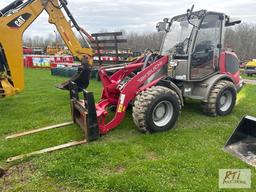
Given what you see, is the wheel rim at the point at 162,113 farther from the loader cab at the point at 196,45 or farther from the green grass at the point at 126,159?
the loader cab at the point at 196,45

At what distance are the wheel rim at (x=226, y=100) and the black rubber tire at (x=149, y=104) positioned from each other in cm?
186

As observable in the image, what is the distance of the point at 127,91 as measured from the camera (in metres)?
5.52

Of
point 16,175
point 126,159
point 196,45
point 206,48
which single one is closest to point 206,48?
point 206,48

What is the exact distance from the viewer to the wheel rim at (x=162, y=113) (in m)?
5.74

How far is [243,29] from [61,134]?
4931cm

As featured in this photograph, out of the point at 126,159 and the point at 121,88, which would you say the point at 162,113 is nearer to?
the point at 121,88

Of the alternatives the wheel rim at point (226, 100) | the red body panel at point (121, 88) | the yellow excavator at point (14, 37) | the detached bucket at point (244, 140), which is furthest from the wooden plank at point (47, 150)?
the wheel rim at point (226, 100)

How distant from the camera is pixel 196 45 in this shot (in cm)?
663

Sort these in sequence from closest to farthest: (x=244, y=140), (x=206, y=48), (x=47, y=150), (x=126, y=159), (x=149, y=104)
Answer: (x=126, y=159) → (x=47, y=150) → (x=244, y=140) → (x=149, y=104) → (x=206, y=48)

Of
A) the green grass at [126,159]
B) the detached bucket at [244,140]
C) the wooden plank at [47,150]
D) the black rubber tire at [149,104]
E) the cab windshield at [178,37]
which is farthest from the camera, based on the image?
the cab windshield at [178,37]

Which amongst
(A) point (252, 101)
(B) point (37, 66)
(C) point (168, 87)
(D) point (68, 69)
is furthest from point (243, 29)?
(C) point (168, 87)

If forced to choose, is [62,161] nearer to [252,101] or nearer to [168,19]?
[168,19]

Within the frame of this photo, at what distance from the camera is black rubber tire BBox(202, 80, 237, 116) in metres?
6.70

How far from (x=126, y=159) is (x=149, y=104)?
1250 millimetres
